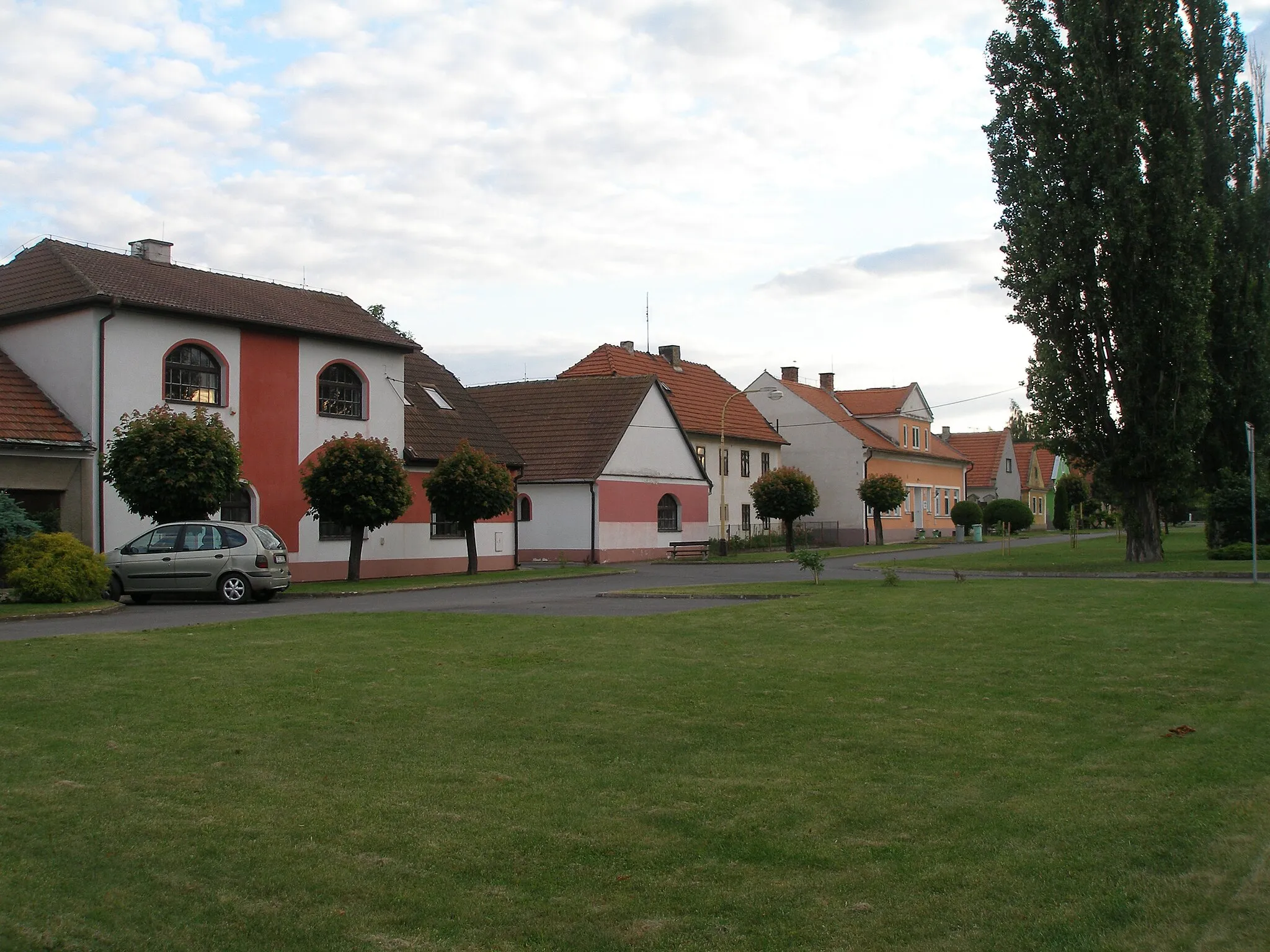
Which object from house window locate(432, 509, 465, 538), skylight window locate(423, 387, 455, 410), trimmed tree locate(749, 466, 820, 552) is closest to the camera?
house window locate(432, 509, 465, 538)

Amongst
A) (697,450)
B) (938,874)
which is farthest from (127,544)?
(697,450)

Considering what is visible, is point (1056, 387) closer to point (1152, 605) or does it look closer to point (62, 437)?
point (1152, 605)

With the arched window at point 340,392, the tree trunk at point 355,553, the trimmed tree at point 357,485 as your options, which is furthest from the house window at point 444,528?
the trimmed tree at point 357,485

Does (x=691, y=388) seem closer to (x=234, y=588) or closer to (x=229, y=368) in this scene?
(x=229, y=368)

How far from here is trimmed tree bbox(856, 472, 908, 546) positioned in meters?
55.8

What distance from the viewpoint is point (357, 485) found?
29172 mm

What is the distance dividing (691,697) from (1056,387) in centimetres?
2569

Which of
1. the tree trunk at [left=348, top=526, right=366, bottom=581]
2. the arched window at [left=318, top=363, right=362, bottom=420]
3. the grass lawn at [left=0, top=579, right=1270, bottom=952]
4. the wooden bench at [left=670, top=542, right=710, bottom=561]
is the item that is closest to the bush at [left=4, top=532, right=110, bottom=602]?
the tree trunk at [left=348, top=526, right=366, bottom=581]

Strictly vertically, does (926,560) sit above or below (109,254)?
below

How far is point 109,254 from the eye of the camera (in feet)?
103

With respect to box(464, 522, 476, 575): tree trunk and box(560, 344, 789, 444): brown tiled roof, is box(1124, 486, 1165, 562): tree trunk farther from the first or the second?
box(560, 344, 789, 444): brown tiled roof

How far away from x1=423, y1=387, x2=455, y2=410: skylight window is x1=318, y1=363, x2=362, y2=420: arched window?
244 inches

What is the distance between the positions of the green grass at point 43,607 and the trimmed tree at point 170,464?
126 inches

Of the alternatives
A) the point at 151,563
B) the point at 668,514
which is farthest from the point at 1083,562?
the point at 151,563
